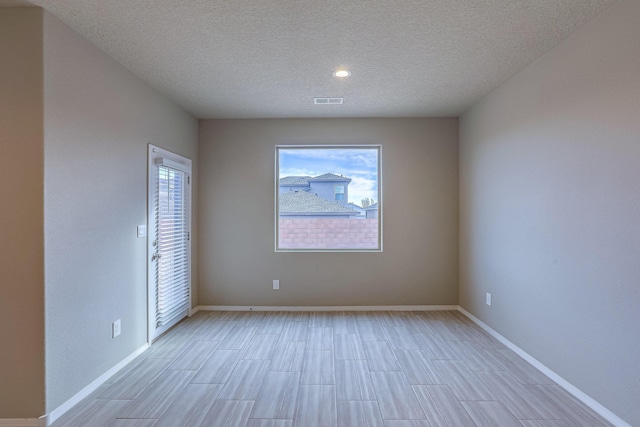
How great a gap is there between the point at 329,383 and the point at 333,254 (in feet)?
6.95

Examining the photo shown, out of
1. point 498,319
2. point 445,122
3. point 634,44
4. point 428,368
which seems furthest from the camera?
point 445,122

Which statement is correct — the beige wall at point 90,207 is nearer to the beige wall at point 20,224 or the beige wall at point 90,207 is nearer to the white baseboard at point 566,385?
the beige wall at point 20,224

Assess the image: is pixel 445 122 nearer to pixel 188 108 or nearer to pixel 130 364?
pixel 188 108

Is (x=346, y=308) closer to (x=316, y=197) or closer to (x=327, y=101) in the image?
(x=316, y=197)

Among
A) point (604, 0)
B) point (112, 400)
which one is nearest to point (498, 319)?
point (604, 0)

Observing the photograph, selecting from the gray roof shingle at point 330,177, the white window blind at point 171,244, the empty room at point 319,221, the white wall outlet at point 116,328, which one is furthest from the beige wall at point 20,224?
the gray roof shingle at point 330,177

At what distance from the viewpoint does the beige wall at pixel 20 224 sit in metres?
2.09

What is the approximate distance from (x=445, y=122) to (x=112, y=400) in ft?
15.4

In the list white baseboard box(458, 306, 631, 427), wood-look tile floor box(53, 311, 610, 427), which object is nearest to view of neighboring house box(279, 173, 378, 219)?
wood-look tile floor box(53, 311, 610, 427)

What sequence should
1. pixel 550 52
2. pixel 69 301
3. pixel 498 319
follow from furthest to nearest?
pixel 498 319, pixel 550 52, pixel 69 301

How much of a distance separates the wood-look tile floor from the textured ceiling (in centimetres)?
264

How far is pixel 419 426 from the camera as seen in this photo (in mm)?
2061

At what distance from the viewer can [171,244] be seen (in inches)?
149

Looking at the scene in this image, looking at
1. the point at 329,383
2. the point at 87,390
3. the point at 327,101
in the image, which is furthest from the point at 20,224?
the point at 327,101
